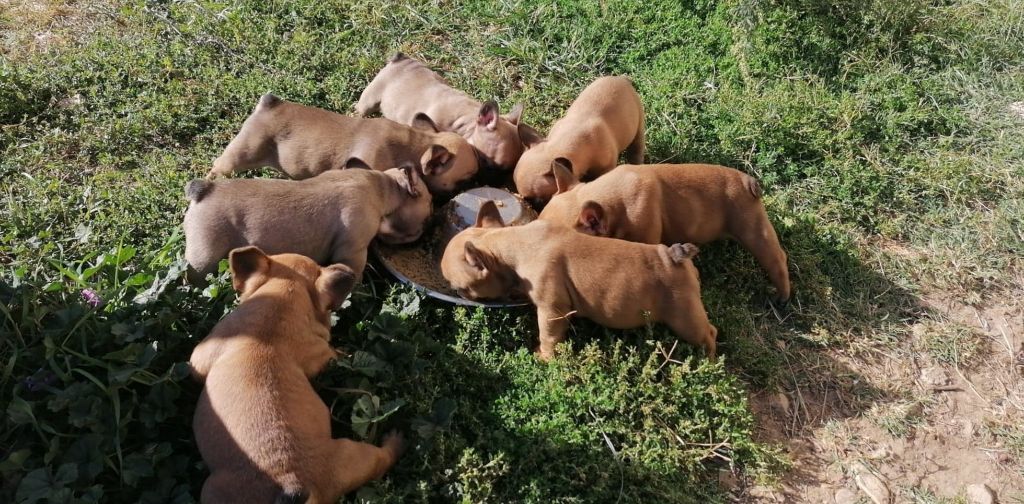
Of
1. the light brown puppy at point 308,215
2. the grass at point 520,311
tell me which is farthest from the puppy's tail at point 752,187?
the light brown puppy at point 308,215

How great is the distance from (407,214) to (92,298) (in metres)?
2.49

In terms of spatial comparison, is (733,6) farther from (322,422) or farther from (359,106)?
(322,422)

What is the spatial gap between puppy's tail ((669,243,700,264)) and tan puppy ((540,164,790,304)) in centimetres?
75

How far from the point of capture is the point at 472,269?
5.61 m

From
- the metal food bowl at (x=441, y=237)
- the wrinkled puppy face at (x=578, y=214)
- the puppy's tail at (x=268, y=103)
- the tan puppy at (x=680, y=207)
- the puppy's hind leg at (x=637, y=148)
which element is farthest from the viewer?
the puppy's hind leg at (x=637, y=148)

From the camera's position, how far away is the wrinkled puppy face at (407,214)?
639cm

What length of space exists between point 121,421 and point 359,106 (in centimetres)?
454

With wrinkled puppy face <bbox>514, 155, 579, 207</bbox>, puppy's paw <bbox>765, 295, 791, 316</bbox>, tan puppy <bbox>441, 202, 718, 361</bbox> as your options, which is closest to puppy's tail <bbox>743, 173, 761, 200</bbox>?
puppy's paw <bbox>765, 295, 791, 316</bbox>

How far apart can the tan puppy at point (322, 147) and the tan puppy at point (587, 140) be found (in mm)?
716

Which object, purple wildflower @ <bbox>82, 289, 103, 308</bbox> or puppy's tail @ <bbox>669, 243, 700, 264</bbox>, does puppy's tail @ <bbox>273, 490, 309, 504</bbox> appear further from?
puppy's tail @ <bbox>669, 243, 700, 264</bbox>

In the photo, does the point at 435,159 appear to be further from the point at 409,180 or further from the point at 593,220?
the point at 593,220

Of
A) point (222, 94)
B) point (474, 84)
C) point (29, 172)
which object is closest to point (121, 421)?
point (29, 172)

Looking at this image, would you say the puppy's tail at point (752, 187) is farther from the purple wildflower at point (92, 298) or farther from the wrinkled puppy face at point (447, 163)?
the purple wildflower at point (92, 298)

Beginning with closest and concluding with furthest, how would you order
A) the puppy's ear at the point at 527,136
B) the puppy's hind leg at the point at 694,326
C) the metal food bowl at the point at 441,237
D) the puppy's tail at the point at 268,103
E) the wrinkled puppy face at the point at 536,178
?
the puppy's hind leg at the point at 694,326
the metal food bowl at the point at 441,237
the wrinkled puppy face at the point at 536,178
the puppy's tail at the point at 268,103
the puppy's ear at the point at 527,136
